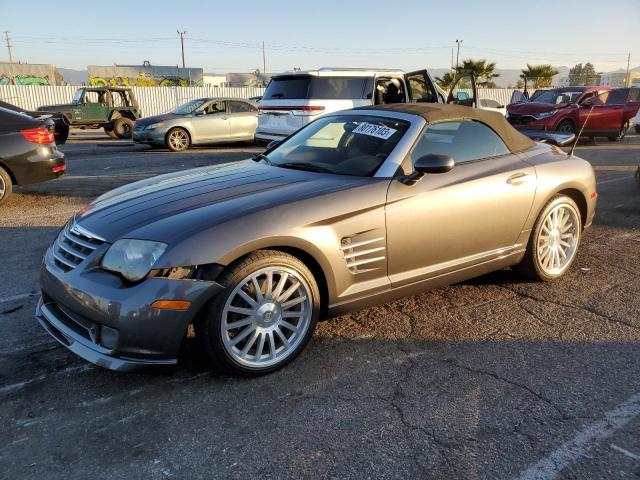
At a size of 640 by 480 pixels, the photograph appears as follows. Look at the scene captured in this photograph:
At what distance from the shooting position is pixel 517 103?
16484mm

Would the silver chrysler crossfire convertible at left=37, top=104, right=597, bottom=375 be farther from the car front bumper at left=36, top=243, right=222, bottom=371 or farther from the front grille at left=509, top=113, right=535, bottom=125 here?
the front grille at left=509, top=113, right=535, bottom=125

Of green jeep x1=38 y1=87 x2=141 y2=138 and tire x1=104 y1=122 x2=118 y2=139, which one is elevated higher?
green jeep x1=38 y1=87 x2=141 y2=138

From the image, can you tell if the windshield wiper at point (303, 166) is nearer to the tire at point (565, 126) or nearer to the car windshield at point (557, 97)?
the tire at point (565, 126)

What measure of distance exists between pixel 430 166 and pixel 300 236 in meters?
1.01

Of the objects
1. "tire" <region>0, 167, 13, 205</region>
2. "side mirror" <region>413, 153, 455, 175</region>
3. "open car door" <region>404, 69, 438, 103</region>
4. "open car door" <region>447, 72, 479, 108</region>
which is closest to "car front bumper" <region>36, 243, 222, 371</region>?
"side mirror" <region>413, 153, 455, 175</region>

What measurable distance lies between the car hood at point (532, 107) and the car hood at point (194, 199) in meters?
13.8

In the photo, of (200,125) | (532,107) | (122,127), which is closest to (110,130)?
(122,127)

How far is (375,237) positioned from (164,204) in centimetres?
130

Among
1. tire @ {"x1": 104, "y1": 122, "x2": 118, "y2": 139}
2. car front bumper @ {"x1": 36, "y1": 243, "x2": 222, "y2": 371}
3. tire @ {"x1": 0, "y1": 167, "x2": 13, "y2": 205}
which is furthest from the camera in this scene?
tire @ {"x1": 104, "y1": 122, "x2": 118, "y2": 139}

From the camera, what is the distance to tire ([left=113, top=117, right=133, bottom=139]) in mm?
18602

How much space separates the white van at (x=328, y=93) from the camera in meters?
10.4

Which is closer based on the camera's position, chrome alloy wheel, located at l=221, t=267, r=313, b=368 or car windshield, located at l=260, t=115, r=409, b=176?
chrome alloy wheel, located at l=221, t=267, r=313, b=368

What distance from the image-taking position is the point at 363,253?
3283mm

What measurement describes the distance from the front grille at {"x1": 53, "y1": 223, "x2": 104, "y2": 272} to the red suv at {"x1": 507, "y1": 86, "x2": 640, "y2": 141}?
14.0 m
